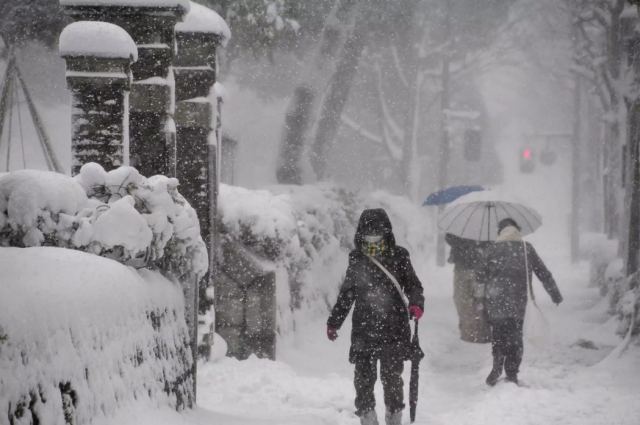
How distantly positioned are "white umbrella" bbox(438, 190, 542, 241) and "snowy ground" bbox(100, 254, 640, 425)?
169 centimetres

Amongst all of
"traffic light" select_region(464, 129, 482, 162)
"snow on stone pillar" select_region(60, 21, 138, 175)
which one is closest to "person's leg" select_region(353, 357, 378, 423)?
"snow on stone pillar" select_region(60, 21, 138, 175)

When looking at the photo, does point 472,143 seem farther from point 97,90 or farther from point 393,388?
point 97,90

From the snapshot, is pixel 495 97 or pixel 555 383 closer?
pixel 555 383

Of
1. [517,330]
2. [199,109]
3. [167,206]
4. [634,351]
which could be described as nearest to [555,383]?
[517,330]

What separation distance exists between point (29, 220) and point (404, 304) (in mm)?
3216

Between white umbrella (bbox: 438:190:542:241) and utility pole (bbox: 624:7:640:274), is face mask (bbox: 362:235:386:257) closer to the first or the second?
white umbrella (bbox: 438:190:542:241)

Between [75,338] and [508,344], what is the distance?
5.90 meters

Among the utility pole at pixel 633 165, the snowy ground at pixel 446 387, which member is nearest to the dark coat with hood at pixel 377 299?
the snowy ground at pixel 446 387

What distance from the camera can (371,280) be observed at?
575cm

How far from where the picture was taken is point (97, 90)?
17.7 feet

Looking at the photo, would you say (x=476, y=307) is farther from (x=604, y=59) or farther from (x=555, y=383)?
(x=604, y=59)

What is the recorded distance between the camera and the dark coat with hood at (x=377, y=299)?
5715 millimetres

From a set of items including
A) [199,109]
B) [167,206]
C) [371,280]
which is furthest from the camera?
[199,109]

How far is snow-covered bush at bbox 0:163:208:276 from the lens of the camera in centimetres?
343
